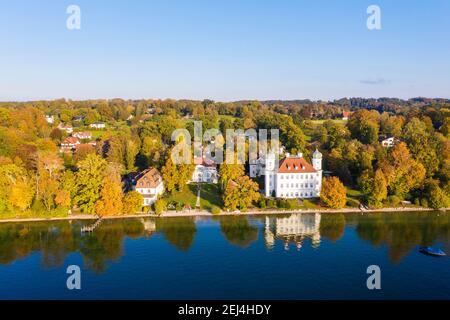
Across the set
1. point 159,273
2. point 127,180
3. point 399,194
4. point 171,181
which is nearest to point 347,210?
point 399,194

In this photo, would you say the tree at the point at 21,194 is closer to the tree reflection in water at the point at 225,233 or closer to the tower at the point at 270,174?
the tree reflection in water at the point at 225,233

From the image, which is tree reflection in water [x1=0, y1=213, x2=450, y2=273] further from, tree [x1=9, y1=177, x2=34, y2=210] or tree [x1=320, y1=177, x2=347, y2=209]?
tree [x1=9, y1=177, x2=34, y2=210]

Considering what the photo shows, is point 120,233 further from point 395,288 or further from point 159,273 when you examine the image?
point 395,288

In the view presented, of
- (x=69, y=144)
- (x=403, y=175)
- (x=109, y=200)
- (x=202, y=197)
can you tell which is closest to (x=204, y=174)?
(x=202, y=197)

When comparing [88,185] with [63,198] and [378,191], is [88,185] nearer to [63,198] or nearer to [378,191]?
[63,198]

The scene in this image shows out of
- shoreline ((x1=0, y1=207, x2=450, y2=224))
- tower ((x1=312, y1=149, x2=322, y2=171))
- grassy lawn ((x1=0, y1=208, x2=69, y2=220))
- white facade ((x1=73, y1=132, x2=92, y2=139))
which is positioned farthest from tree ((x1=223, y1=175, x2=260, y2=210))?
white facade ((x1=73, y1=132, x2=92, y2=139))

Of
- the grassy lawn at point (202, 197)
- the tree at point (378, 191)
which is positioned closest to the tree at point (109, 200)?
the grassy lawn at point (202, 197)
